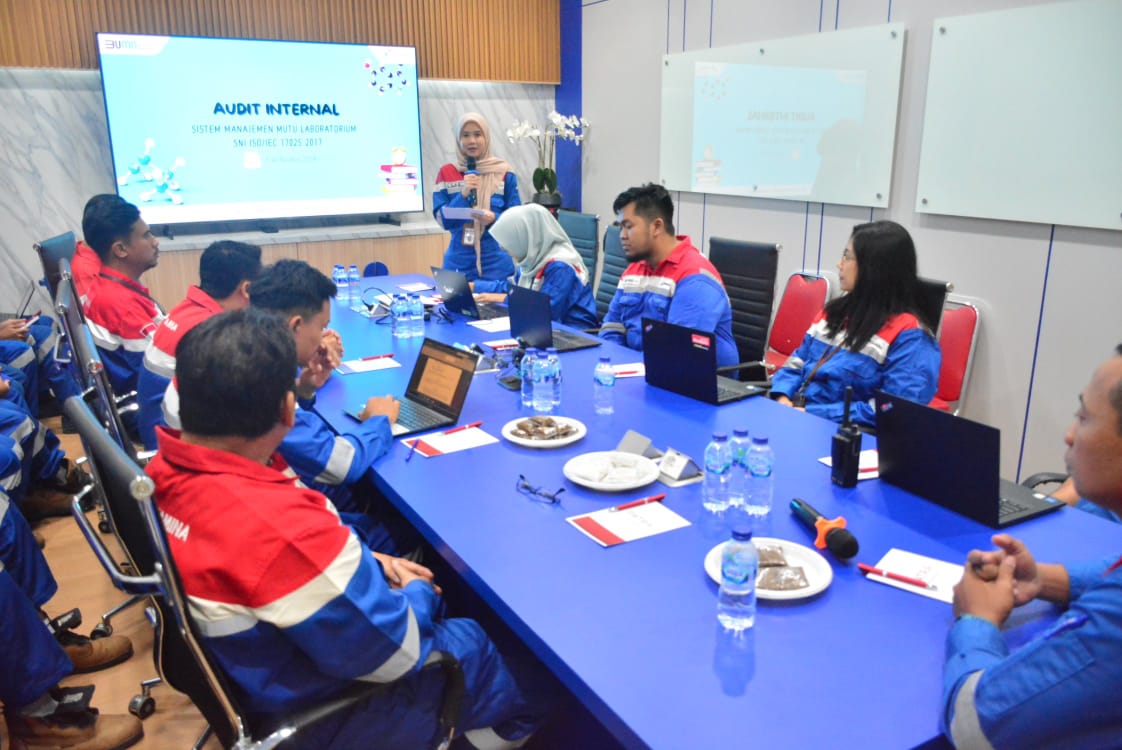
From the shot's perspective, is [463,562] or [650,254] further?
[650,254]

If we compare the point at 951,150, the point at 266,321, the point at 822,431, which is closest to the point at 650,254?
the point at 822,431

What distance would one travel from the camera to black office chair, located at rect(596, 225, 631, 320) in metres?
4.60

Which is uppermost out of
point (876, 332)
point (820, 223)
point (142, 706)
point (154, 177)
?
point (154, 177)

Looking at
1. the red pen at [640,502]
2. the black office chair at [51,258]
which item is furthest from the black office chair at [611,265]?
the red pen at [640,502]

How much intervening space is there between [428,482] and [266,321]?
0.65m

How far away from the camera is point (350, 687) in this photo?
1.36 m

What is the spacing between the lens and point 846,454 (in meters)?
1.84

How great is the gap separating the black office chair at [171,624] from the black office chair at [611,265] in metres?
3.34

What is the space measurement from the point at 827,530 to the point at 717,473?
0.96ft

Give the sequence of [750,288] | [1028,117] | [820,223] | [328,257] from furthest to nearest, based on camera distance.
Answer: [328,257]
[820,223]
[750,288]
[1028,117]

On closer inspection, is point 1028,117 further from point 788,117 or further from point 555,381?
point 555,381

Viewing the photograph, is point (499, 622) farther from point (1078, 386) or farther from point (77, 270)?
point (1078, 386)

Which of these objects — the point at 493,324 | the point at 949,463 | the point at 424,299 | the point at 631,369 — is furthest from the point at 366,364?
the point at 949,463

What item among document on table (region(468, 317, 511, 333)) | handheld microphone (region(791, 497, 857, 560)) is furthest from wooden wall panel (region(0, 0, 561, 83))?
handheld microphone (region(791, 497, 857, 560))
